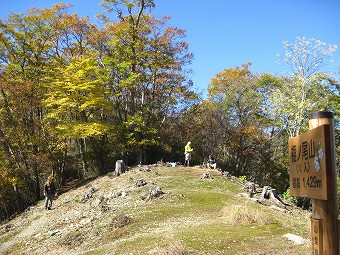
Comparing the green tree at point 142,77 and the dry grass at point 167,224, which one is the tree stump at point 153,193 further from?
the green tree at point 142,77

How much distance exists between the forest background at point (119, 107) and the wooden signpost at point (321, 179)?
2105 cm

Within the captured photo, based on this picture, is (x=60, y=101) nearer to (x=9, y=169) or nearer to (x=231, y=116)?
(x=9, y=169)

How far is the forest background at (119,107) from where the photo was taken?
81.7ft

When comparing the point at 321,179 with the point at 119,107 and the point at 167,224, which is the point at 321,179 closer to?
the point at 167,224

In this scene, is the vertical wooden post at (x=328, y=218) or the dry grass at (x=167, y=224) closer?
the vertical wooden post at (x=328, y=218)

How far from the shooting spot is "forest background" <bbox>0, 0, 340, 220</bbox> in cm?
2491

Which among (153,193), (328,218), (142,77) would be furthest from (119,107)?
(328,218)

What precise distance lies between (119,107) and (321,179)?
89.5ft

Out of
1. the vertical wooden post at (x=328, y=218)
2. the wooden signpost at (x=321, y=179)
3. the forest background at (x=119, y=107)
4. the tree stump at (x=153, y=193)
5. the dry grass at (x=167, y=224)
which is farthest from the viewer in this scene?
the forest background at (x=119, y=107)

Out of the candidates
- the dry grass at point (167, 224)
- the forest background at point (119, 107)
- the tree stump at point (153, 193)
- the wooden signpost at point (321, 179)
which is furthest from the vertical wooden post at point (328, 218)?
the forest background at point (119, 107)

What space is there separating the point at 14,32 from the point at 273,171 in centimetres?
2551

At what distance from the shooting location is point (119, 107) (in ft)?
98.0

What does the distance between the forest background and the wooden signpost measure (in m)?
21.0

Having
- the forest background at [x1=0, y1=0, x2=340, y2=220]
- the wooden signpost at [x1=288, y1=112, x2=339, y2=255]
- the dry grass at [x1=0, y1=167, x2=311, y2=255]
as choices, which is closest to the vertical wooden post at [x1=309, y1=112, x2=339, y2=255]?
the wooden signpost at [x1=288, y1=112, x2=339, y2=255]
